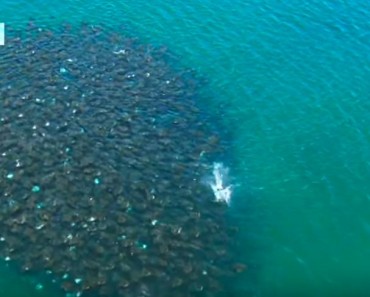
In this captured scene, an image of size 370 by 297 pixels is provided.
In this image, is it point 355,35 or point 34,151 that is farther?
point 355,35

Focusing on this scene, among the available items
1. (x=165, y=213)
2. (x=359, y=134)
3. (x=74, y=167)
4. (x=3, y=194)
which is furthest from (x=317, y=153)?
(x=3, y=194)

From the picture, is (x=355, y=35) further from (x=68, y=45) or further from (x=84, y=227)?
(x=84, y=227)

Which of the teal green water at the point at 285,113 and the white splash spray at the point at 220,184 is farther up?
the teal green water at the point at 285,113

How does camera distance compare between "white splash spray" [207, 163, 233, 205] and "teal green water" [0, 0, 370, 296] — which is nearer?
"teal green water" [0, 0, 370, 296]

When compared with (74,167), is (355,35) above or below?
above

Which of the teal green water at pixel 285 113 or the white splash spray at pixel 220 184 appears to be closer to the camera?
the teal green water at pixel 285 113
